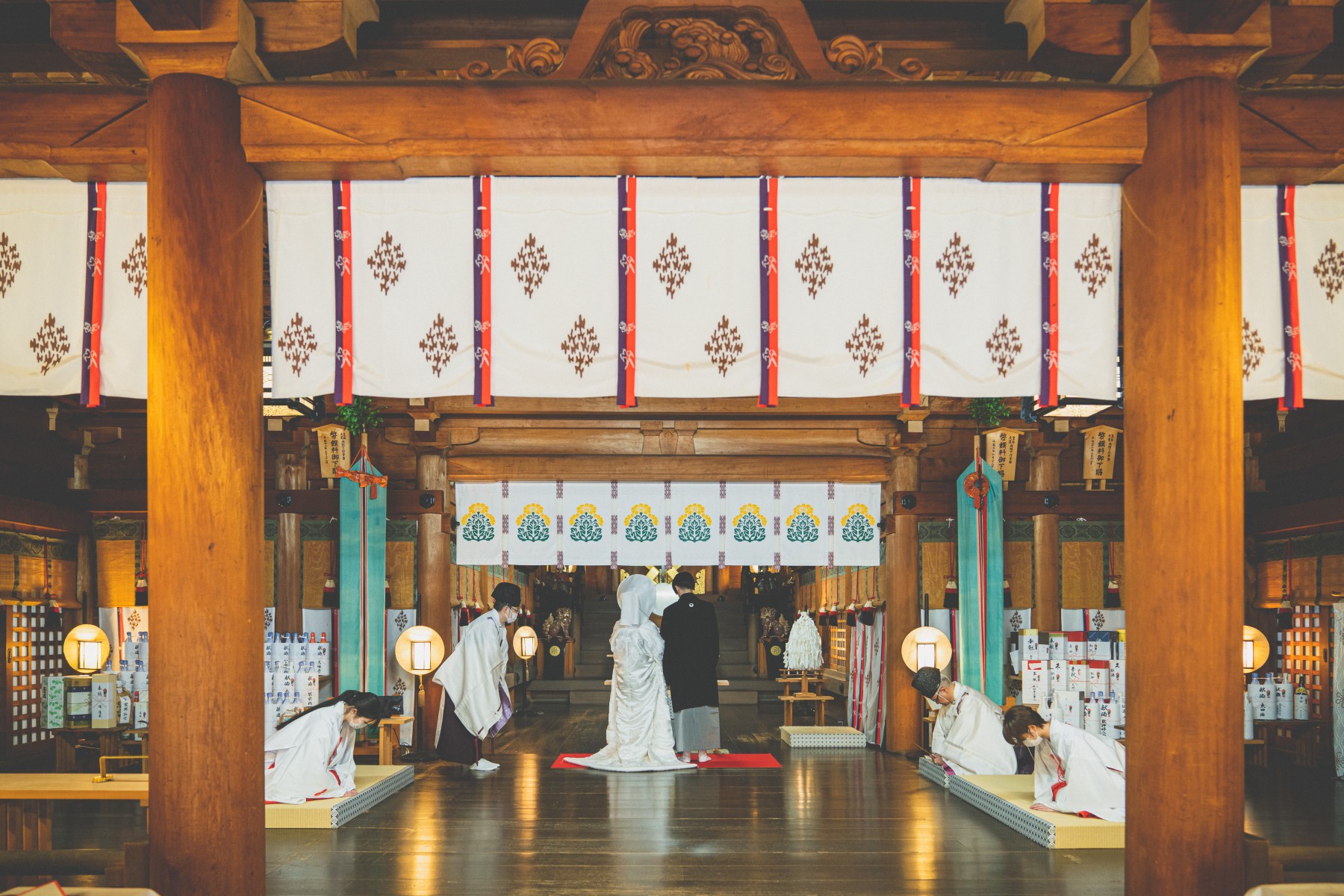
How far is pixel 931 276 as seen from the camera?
4578 millimetres

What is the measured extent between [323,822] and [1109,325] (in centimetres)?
592

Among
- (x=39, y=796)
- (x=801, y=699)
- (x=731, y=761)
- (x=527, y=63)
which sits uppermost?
(x=527, y=63)

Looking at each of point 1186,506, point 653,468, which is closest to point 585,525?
point 653,468

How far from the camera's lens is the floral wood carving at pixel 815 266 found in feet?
15.0

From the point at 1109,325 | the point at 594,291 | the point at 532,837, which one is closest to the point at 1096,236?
the point at 1109,325

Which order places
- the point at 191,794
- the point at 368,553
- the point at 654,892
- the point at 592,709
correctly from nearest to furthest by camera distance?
the point at 191,794
the point at 654,892
the point at 368,553
the point at 592,709

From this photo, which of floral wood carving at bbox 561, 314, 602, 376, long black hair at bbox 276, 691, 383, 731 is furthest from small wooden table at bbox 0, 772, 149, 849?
floral wood carving at bbox 561, 314, 602, 376

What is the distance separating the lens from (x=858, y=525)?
12258 mm

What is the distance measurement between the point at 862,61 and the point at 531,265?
5.15ft

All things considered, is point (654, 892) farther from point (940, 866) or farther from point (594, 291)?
point (594, 291)

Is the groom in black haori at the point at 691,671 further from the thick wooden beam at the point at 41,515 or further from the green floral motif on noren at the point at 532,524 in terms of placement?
the thick wooden beam at the point at 41,515

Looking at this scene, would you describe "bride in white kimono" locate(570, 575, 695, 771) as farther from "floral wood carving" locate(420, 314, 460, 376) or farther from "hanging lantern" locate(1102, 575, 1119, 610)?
"floral wood carving" locate(420, 314, 460, 376)

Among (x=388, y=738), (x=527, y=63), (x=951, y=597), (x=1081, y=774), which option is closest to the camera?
(x=527, y=63)

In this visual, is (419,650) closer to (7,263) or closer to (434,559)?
(434,559)
